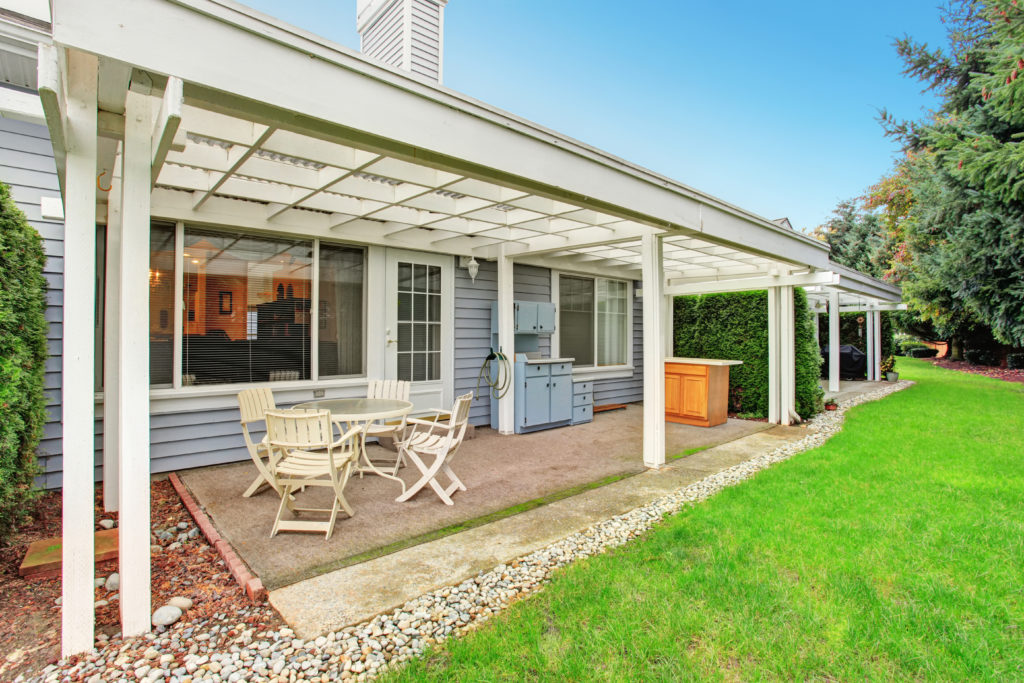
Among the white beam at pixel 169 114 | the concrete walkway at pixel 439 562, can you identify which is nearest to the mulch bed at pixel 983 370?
the concrete walkway at pixel 439 562

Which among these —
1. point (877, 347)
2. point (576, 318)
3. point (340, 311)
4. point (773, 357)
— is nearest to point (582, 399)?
point (576, 318)

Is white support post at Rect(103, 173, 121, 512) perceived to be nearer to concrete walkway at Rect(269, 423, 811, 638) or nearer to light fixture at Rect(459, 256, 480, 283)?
concrete walkway at Rect(269, 423, 811, 638)

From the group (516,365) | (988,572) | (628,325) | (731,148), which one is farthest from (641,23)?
(988,572)

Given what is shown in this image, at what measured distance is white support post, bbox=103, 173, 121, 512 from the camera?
10.5ft

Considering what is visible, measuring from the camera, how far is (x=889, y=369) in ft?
46.3

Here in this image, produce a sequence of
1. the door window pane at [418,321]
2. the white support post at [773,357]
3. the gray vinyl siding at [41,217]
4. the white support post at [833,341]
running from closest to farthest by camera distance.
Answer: the gray vinyl siding at [41,217] → the door window pane at [418,321] → the white support post at [773,357] → the white support post at [833,341]

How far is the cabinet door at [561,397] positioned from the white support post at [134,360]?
16.9ft

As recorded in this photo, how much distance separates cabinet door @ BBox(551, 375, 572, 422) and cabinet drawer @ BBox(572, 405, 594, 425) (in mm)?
168

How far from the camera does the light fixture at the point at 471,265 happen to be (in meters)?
6.28

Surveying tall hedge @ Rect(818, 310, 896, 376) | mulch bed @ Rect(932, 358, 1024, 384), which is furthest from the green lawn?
mulch bed @ Rect(932, 358, 1024, 384)

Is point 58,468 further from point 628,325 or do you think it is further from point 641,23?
point 641,23

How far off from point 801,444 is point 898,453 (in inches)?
37.6

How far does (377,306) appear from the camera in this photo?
5.68 meters

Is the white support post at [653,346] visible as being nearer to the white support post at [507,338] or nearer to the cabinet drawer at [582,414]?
the white support post at [507,338]
